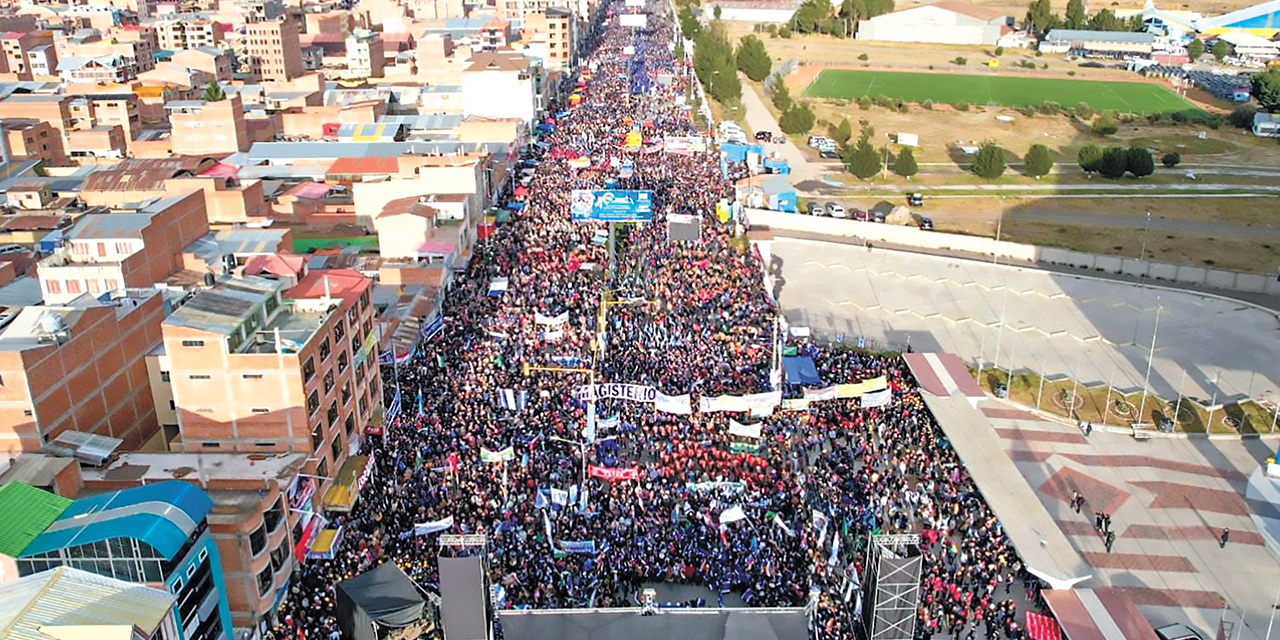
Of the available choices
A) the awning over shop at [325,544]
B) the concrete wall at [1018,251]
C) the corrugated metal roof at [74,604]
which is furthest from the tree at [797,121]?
the corrugated metal roof at [74,604]

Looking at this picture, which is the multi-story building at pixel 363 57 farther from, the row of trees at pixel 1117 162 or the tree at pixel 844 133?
the row of trees at pixel 1117 162

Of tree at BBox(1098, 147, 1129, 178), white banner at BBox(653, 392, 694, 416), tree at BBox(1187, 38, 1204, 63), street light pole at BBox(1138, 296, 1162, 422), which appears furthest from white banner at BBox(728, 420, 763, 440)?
tree at BBox(1187, 38, 1204, 63)

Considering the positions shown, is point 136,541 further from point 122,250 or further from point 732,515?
point 122,250

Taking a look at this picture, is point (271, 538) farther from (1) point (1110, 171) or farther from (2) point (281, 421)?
(1) point (1110, 171)

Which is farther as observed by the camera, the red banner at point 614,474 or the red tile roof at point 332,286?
the red tile roof at point 332,286

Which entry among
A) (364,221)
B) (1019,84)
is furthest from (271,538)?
(1019,84)

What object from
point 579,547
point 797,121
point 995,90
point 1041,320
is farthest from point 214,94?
point 995,90
